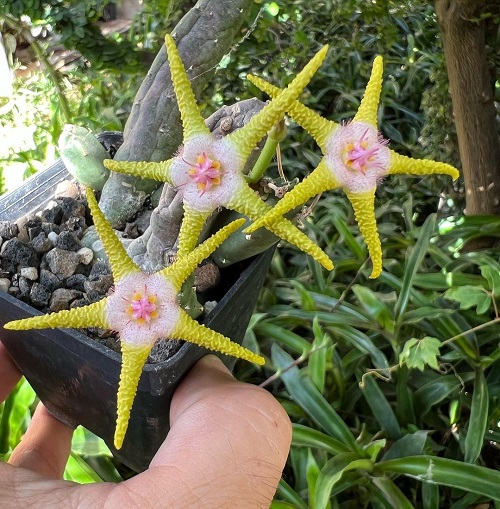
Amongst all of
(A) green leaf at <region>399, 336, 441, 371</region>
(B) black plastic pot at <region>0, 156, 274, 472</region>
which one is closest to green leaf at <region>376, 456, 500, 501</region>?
(A) green leaf at <region>399, 336, 441, 371</region>

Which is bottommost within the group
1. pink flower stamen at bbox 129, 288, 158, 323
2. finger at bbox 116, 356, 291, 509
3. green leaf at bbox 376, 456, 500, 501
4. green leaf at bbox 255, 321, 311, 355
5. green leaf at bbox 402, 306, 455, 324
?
green leaf at bbox 376, 456, 500, 501

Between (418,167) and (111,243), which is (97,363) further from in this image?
(418,167)

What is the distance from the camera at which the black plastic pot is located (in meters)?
0.43

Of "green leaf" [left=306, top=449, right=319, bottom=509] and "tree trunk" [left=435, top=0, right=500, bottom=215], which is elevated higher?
"tree trunk" [left=435, top=0, right=500, bottom=215]

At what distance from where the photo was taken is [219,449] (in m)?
0.37

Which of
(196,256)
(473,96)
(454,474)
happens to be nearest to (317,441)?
(454,474)

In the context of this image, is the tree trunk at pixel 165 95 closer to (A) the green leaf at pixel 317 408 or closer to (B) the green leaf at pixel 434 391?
(A) the green leaf at pixel 317 408

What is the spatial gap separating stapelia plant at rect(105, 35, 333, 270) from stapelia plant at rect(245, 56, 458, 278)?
3 cm

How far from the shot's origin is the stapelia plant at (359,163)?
321 millimetres

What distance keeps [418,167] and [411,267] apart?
17.2 inches

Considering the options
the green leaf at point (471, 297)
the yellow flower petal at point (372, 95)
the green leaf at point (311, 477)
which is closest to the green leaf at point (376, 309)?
the green leaf at point (471, 297)

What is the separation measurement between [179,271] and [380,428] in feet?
1.57

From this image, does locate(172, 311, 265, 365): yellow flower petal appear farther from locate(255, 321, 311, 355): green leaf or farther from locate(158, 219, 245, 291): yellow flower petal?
locate(255, 321, 311, 355): green leaf

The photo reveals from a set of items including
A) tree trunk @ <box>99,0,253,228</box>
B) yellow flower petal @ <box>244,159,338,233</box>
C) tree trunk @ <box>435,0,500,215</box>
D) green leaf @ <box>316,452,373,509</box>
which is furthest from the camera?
tree trunk @ <box>435,0,500,215</box>
